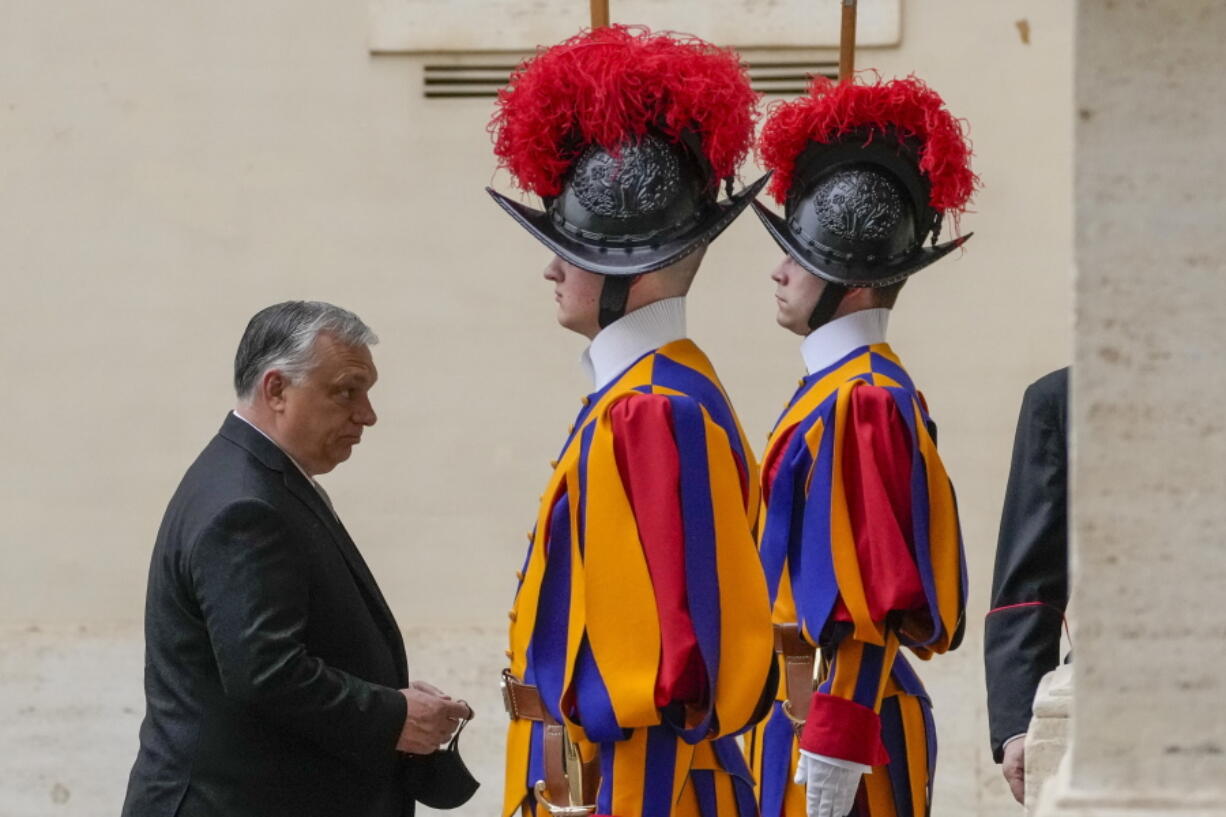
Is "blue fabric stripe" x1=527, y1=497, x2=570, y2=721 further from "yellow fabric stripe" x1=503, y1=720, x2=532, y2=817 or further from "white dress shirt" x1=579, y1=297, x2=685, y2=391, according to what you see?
"white dress shirt" x1=579, y1=297, x2=685, y2=391

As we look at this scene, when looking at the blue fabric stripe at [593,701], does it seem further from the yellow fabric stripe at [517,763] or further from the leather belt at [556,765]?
the yellow fabric stripe at [517,763]

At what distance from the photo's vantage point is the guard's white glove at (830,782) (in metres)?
4.20

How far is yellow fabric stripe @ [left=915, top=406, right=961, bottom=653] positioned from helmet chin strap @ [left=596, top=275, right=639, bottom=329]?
2.87ft

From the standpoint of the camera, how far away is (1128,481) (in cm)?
225

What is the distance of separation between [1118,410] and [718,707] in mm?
1397

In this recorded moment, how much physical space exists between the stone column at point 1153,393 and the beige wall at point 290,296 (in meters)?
4.69

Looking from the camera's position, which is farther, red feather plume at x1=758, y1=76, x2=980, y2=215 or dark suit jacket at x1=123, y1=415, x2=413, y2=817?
red feather plume at x1=758, y1=76, x2=980, y2=215

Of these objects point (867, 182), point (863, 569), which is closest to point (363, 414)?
point (863, 569)

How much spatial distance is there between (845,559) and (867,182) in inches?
37.9

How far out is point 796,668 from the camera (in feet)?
14.8

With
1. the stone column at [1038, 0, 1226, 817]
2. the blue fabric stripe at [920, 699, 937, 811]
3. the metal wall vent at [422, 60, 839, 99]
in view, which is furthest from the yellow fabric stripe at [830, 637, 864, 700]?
the metal wall vent at [422, 60, 839, 99]

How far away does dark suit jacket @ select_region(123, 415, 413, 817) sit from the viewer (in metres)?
3.95

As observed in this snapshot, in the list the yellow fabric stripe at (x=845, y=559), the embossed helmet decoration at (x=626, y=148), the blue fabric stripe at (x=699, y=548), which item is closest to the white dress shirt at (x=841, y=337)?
the yellow fabric stripe at (x=845, y=559)

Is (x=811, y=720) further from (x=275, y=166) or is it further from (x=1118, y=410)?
(x=275, y=166)
